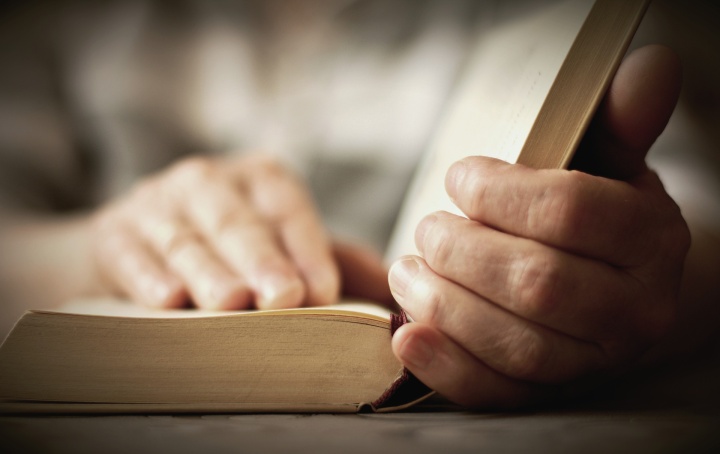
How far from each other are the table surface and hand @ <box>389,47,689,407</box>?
35 mm

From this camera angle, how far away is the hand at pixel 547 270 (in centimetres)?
35

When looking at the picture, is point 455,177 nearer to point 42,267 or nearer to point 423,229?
point 423,229

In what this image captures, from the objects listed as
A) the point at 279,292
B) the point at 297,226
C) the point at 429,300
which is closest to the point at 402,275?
the point at 429,300

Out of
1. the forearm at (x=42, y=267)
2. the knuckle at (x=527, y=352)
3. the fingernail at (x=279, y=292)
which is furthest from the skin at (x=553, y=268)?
the forearm at (x=42, y=267)

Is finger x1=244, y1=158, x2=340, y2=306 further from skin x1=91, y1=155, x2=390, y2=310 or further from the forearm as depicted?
the forearm

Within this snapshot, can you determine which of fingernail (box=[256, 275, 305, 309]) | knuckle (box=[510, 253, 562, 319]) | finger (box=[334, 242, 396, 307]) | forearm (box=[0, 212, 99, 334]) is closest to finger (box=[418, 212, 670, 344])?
knuckle (box=[510, 253, 562, 319])

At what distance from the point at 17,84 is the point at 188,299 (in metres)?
0.89

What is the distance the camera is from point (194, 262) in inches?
21.9

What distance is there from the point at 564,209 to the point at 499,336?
10cm

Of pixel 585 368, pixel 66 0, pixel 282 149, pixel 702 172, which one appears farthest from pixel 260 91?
pixel 585 368

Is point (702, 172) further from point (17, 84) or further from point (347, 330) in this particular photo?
point (17, 84)

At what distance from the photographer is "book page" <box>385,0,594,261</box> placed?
1.29 ft

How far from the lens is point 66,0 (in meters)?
1.22

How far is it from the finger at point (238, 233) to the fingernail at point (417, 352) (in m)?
0.17
